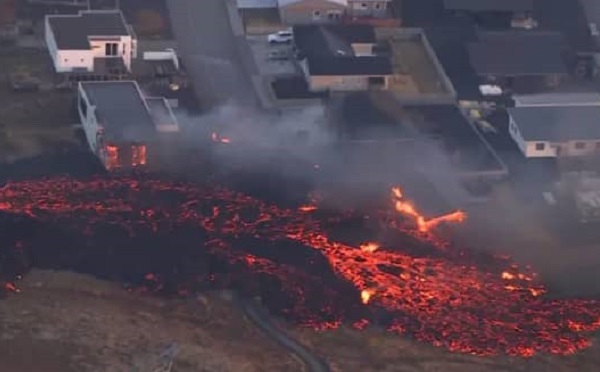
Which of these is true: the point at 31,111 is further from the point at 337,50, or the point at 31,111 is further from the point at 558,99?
the point at 558,99

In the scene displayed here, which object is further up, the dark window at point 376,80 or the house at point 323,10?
the house at point 323,10

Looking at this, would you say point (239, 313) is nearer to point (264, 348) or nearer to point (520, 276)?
point (264, 348)

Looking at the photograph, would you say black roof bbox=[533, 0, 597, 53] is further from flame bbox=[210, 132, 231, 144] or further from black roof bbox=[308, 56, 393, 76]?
flame bbox=[210, 132, 231, 144]

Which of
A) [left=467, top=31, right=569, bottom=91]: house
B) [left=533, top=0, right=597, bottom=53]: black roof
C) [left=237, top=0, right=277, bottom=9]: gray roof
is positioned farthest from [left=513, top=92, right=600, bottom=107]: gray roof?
[left=237, top=0, right=277, bottom=9]: gray roof

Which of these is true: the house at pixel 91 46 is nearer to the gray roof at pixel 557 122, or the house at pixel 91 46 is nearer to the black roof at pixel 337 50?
the black roof at pixel 337 50

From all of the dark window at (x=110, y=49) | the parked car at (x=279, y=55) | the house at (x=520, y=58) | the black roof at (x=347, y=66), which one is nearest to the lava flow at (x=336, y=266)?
the black roof at (x=347, y=66)

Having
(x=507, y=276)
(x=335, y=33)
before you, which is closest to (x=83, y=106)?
(x=335, y=33)

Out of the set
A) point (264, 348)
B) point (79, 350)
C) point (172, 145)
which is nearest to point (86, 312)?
point (79, 350)
